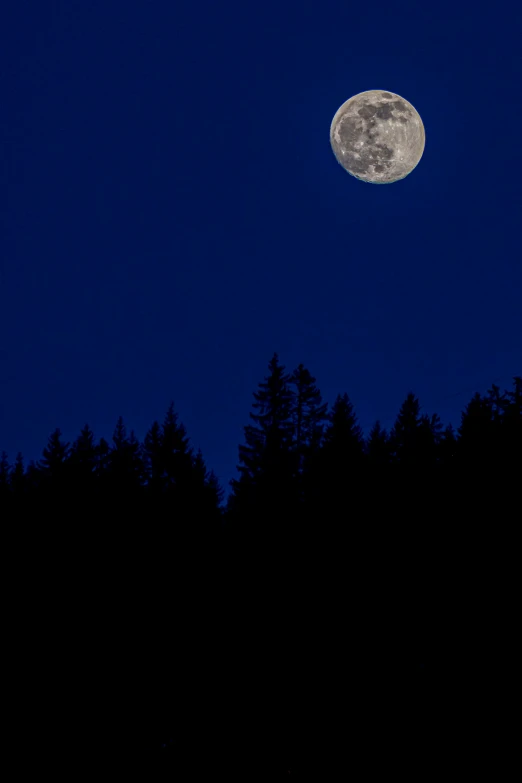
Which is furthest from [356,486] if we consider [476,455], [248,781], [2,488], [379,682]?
[2,488]

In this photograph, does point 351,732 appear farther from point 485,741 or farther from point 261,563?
point 261,563

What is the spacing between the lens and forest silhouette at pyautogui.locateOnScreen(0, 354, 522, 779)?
48.8 feet

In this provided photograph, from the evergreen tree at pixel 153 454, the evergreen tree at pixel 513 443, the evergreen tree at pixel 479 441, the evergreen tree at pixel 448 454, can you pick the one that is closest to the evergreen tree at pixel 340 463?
the evergreen tree at pixel 448 454

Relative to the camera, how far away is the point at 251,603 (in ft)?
64.2

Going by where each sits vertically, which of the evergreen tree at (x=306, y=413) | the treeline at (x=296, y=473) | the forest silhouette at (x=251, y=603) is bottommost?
the forest silhouette at (x=251, y=603)

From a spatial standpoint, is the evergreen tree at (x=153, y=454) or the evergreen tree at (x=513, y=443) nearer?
the evergreen tree at (x=513, y=443)

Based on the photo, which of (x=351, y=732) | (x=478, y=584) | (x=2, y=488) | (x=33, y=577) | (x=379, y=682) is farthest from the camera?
(x=2, y=488)

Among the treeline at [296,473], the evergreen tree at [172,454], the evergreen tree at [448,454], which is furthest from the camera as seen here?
the evergreen tree at [172,454]

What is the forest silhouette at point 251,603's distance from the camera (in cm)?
1488

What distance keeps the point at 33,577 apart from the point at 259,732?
10.7 m

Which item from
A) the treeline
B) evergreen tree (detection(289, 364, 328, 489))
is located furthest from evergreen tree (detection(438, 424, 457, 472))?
evergreen tree (detection(289, 364, 328, 489))

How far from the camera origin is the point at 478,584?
20047 millimetres

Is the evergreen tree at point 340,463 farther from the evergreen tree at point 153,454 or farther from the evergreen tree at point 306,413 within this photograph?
the evergreen tree at point 153,454

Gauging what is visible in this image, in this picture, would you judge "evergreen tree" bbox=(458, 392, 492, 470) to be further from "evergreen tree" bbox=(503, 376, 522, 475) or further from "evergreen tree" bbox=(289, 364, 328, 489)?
"evergreen tree" bbox=(289, 364, 328, 489)
